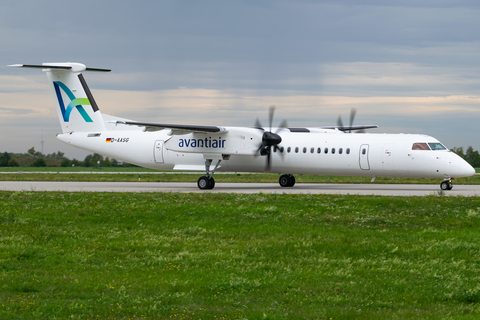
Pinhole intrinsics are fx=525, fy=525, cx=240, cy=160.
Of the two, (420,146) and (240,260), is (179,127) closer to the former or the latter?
(420,146)

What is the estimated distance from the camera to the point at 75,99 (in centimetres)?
3544

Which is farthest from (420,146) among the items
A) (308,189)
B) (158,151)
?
(158,151)

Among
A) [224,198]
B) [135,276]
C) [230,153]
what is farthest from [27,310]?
[230,153]

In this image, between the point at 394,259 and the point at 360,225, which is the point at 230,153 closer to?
the point at 360,225

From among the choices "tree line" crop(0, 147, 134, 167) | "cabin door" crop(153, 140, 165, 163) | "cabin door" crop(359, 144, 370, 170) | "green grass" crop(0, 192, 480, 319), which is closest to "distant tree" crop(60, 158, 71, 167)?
"tree line" crop(0, 147, 134, 167)

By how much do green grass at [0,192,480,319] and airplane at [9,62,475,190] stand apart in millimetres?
7355

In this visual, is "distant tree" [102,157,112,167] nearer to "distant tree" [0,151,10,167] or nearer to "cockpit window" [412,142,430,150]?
"distant tree" [0,151,10,167]

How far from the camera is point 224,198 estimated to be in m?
23.6

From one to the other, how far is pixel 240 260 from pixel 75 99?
26.8 meters

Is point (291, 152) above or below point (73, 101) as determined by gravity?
below

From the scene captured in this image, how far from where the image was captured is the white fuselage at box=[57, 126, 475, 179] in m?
28.1

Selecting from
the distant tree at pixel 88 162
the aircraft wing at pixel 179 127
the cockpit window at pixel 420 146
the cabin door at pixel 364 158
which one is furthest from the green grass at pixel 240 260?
the distant tree at pixel 88 162

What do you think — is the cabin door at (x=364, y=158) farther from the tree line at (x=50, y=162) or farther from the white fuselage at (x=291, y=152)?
the tree line at (x=50, y=162)

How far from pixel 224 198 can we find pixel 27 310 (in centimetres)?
1567
